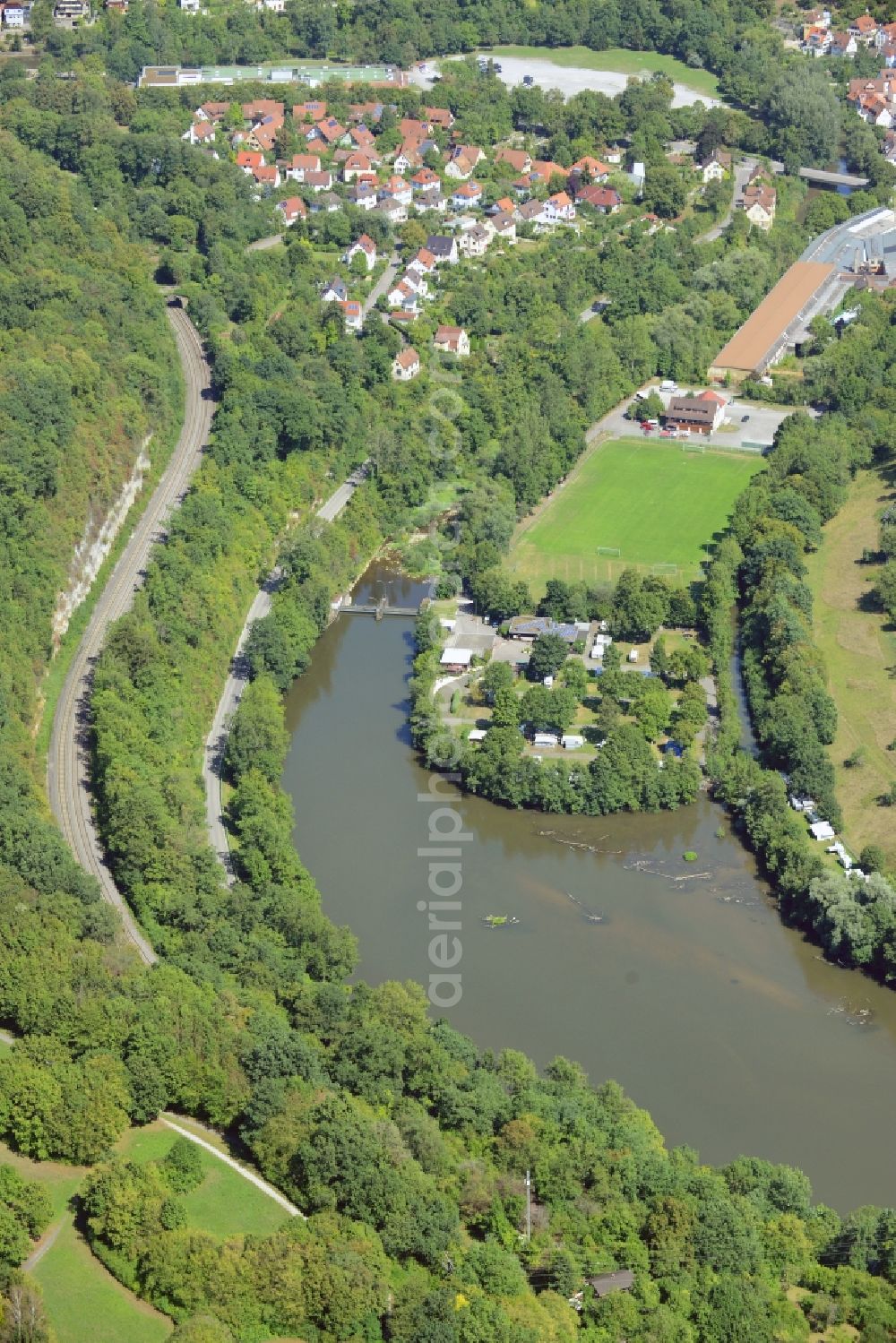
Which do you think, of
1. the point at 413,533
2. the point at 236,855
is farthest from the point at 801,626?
the point at 236,855

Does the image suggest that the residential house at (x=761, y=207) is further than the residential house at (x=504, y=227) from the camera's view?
Yes

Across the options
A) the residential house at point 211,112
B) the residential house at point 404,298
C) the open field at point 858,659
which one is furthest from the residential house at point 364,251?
the open field at point 858,659

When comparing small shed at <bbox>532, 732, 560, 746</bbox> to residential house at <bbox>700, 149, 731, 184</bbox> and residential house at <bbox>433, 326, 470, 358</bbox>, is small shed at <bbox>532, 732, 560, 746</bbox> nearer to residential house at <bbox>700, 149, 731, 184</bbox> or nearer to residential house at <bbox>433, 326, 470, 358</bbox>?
residential house at <bbox>433, 326, 470, 358</bbox>

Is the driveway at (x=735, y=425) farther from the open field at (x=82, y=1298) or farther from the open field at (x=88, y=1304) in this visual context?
the open field at (x=88, y=1304)

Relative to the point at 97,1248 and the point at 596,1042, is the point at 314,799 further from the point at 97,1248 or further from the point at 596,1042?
the point at 97,1248

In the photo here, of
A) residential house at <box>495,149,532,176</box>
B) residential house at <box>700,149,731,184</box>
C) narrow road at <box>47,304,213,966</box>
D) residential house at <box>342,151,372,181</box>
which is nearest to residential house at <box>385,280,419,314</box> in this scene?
narrow road at <box>47,304,213,966</box>
